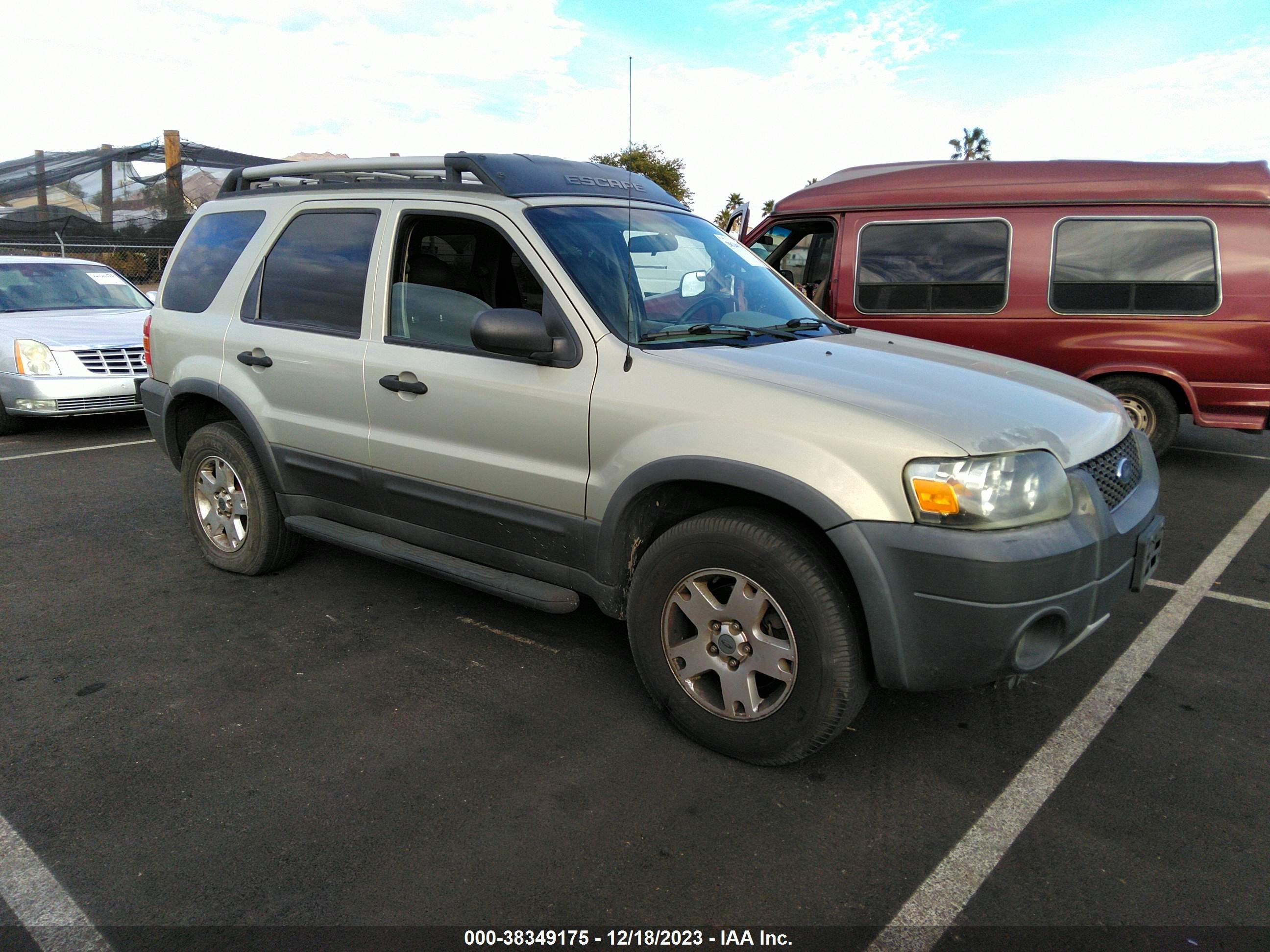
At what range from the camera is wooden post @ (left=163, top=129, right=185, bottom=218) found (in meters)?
14.6

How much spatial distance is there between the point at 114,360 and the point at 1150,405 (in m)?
8.62

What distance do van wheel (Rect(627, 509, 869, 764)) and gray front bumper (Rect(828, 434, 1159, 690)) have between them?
133mm

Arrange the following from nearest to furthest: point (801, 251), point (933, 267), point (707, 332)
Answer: point (707, 332) < point (933, 267) < point (801, 251)

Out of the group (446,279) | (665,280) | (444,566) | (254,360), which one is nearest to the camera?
(665,280)

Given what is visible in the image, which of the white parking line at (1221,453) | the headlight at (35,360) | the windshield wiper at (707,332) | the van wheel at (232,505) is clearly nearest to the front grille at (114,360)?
the headlight at (35,360)

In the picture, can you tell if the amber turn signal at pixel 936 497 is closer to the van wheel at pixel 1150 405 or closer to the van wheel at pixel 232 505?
the van wheel at pixel 232 505

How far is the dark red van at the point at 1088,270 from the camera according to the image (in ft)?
21.9

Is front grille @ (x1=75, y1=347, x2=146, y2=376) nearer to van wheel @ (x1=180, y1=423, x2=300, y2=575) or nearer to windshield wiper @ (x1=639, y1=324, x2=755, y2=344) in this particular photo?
van wheel @ (x1=180, y1=423, x2=300, y2=575)

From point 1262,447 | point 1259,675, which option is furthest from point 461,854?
point 1262,447

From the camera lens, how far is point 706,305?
3.68 meters

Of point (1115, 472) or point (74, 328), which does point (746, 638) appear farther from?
point (74, 328)

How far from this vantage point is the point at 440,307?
149 inches

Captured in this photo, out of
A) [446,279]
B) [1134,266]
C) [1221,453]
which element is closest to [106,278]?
[446,279]

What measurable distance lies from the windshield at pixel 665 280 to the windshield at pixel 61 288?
297 inches
